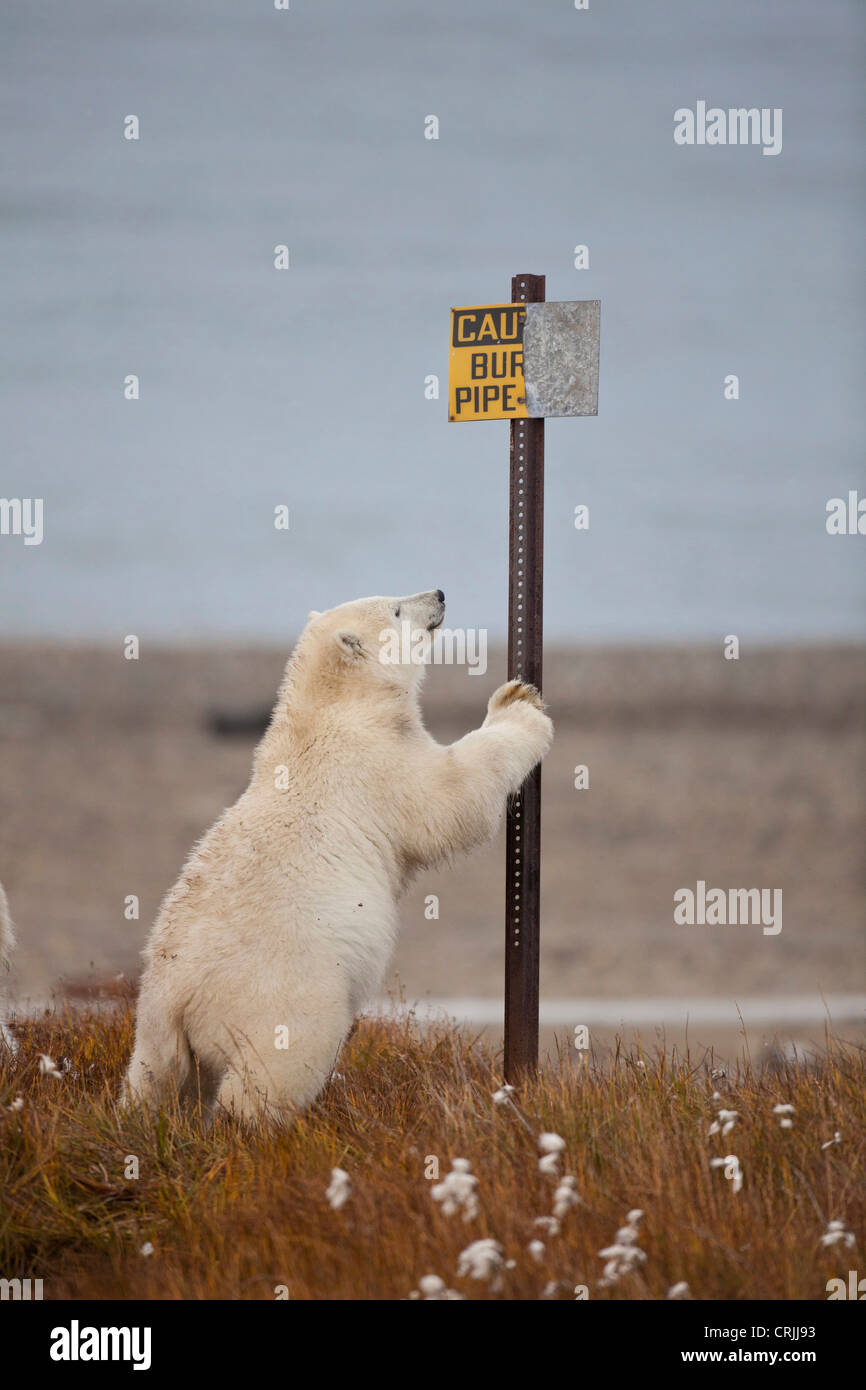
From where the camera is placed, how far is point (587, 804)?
115 feet

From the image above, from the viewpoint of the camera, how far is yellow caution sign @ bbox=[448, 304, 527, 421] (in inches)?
225

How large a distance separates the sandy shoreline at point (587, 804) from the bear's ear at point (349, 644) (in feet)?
66.4

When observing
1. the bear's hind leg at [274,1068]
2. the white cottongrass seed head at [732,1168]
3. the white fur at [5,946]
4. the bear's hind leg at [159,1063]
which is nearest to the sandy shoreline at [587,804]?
the white fur at [5,946]

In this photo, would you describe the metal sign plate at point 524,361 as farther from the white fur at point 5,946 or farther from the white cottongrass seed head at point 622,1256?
the white cottongrass seed head at point 622,1256

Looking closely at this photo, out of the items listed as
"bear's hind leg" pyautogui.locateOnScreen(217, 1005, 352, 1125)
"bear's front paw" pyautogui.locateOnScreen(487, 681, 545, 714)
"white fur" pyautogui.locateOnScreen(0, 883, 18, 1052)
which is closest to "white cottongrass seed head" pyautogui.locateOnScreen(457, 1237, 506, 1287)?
"bear's hind leg" pyautogui.locateOnScreen(217, 1005, 352, 1125)

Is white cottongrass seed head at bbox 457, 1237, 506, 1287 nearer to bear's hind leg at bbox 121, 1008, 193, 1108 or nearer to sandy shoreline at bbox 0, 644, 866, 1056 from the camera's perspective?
bear's hind leg at bbox 121, 1008, 193, 1108

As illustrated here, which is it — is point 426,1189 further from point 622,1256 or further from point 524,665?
point 524,665

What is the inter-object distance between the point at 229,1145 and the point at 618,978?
22573mm

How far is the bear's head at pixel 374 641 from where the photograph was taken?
225 inches

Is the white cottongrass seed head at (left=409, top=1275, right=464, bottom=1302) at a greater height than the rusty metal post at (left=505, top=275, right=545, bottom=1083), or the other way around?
the rusty metal post at (left=505, top=275, right=545, bottom=1083)

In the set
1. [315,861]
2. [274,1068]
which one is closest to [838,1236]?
[274,1068]
